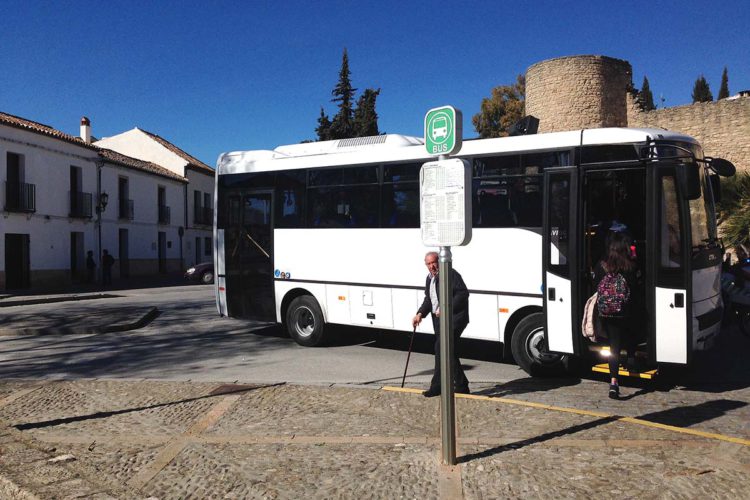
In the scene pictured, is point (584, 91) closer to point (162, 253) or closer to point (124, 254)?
point (124, 254)

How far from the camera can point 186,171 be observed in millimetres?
43094

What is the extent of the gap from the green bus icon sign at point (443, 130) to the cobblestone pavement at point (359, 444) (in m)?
2.31

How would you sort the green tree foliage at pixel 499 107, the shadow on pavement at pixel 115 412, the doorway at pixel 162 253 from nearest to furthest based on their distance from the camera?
1. the shadow on pavement at pixel 115 412
2. the doorway at pixel 162 253
3. the green tree foliage at pixel 499 107

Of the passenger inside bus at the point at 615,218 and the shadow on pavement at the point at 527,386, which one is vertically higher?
the passenger inside bus at the point at 615,218

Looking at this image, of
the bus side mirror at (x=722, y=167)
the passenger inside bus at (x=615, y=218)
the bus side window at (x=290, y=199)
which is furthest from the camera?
the bus side window at (x=290, y=199)

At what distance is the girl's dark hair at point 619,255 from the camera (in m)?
6.52

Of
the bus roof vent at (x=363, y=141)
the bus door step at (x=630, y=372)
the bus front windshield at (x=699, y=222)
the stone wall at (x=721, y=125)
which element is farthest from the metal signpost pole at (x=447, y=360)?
the stone wall at (x=721, y=125)

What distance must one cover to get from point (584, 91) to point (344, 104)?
64.5 feet

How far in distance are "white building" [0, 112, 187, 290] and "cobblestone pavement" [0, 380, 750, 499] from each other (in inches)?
883

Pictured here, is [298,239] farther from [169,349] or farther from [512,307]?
[512,307]

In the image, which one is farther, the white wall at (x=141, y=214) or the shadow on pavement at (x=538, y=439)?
the white wall at (x=141, y=214)

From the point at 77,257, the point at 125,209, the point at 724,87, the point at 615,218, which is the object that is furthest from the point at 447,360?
the point at 724,87

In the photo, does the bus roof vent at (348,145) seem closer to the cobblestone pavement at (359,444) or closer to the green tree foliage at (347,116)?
the cobblestone pavement at (359,444)

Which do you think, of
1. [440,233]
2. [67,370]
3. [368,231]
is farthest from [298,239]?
[440,233]
